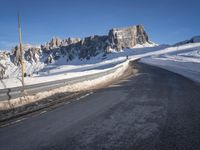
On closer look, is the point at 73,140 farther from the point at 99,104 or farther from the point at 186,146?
the point at 99,104

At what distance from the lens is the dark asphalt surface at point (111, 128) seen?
16.5 feet

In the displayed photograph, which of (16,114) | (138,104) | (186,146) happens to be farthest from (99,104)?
(186,146)

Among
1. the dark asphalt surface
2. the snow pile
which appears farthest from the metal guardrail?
the snow pile

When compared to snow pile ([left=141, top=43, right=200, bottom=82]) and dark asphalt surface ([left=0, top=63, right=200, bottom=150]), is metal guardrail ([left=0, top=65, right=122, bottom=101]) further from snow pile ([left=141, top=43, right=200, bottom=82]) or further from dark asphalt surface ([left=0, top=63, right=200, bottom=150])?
snow pile ([left=141, top=43, right=200, bottom=82])

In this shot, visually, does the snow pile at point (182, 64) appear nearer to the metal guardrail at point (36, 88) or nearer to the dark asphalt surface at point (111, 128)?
the metal guardrail at point (36, 88)

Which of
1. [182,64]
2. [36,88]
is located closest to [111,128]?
[36,88]

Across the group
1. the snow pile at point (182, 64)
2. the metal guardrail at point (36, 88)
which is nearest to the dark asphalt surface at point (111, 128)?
the metal guardrail at point (36, 88)

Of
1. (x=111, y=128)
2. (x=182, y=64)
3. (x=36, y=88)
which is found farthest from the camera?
(x=182, y=64)

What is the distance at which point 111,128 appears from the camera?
603cm

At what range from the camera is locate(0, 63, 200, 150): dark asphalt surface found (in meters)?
5.02

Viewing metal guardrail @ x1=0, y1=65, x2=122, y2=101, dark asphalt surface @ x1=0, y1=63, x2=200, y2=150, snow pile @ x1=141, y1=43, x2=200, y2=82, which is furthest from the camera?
snow pile @ x1=141, y1=43, x2=200, y2=82

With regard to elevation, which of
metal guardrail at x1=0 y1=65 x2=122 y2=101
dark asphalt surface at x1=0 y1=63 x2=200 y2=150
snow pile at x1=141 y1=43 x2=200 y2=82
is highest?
metal guardrail at x1=0 y1=65 x2=122 y2=101

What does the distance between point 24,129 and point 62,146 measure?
1699 millimetres

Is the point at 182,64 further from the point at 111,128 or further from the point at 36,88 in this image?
the point at 111,128
